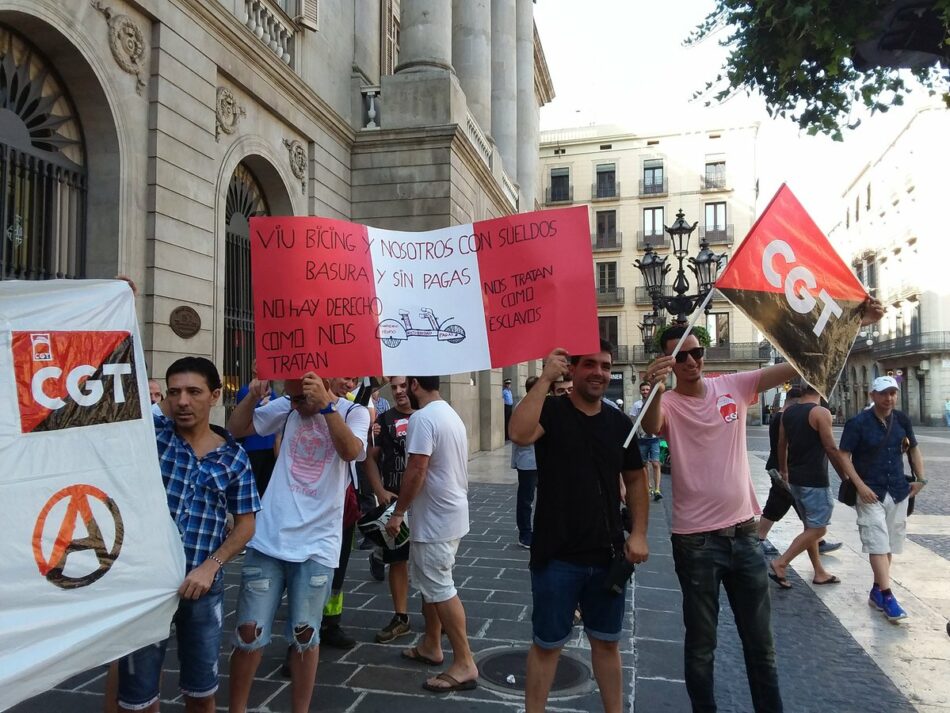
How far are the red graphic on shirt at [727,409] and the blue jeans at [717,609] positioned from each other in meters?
0.56

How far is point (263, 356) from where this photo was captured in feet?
11.0

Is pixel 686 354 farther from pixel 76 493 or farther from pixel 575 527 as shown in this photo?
pixel 76 493

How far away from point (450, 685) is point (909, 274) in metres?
49.7

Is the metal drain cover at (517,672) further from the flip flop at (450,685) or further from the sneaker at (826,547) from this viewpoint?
the sneaker at (826,547)

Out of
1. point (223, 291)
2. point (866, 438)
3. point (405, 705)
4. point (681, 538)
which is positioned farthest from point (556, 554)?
point (223, 291)

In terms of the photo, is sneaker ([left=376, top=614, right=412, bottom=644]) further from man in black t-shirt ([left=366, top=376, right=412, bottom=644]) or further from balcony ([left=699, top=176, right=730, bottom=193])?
balcony ([left=699, top=176, right=730, bottom=193])

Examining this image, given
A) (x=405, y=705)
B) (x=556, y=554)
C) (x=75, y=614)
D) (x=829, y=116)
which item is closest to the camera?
(x=75, y=614)

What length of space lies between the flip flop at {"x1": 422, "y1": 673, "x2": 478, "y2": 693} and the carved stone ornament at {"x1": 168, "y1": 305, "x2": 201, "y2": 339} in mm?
6030

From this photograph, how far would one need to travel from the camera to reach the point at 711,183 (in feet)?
166

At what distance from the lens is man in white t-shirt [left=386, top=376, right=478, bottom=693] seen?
421 centimetres

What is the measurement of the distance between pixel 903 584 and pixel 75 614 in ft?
21.5

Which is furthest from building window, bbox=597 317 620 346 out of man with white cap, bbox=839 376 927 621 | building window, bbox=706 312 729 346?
man with white cap, bbox=839 376 927 621

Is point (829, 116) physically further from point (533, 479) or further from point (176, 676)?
point (176, 676)

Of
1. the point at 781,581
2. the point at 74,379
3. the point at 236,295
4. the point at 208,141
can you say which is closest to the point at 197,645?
the point at 74,379
